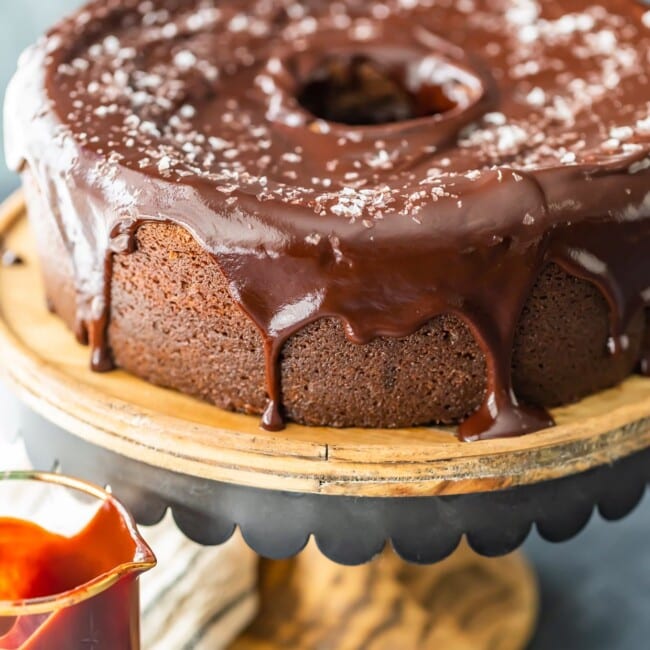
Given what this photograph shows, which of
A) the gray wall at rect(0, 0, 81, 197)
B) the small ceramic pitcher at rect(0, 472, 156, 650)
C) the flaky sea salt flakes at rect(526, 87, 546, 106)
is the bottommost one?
the gray wall at rect(0, 0, 81, 197)

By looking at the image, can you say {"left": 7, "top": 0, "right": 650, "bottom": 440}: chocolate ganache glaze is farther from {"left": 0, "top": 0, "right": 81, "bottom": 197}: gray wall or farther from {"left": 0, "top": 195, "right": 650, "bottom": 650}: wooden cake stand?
{"left": 0, "top": 0, "right": 81, "bottom": 197}: gray wall

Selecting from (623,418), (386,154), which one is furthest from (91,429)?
(623,418)

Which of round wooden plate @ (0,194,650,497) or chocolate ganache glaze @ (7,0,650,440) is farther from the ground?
chocolate ganache glaze @ (7,0,650,440)

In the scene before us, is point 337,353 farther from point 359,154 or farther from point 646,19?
point 646,19

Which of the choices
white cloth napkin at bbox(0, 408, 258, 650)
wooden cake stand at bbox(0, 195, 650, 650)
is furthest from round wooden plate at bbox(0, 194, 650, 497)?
white cloth napkin at bbox(0, 408, 258, 650)

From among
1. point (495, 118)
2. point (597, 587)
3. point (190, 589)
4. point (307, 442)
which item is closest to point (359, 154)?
point (495, 118)

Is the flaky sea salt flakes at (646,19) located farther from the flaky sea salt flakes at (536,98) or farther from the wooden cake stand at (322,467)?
the wooden cake stand at (322,467)

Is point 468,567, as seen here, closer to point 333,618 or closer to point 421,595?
point 421,595
